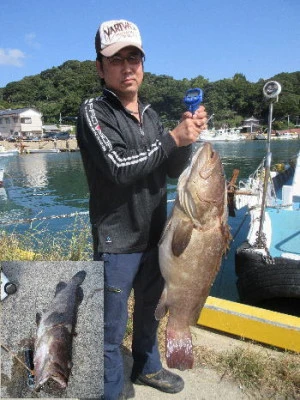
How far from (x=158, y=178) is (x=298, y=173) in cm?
894

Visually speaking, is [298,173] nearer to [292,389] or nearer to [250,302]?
[250,302]

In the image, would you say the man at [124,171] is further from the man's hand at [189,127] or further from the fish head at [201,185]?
the fish head at [201,185]

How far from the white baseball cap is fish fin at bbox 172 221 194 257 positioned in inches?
49.9

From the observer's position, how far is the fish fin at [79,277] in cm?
347

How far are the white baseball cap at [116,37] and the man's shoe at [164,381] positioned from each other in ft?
8.89

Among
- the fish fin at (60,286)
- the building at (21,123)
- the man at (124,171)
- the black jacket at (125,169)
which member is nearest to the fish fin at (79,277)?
the fish fin at (60,286)

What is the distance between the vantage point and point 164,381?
11.1 ft

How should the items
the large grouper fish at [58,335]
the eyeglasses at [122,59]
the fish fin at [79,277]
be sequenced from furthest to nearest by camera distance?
1. the fish fin at [79,277]
2. the large grouper fish at [58,335]
3. the eyeglasses at [122,59]

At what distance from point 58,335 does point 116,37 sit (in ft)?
8.19

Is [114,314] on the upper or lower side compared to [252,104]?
lower

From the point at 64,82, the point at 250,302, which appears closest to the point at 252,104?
the point at 64,82

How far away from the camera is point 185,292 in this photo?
2.71 meters

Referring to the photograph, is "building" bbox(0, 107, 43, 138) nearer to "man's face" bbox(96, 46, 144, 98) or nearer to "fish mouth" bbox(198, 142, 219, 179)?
"man's face" bbox(96, 46, 144, 98)

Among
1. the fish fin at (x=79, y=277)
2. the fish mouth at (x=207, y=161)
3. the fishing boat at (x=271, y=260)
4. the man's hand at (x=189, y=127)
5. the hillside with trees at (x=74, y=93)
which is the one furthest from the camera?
the hillside with trees at (x=74, y=93)
